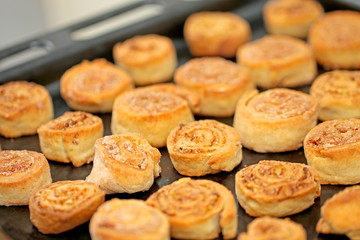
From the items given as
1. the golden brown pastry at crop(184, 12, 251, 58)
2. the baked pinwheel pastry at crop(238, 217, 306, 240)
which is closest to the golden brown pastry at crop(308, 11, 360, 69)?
the golden brown pastry at crop(184, 12, 251, 58)

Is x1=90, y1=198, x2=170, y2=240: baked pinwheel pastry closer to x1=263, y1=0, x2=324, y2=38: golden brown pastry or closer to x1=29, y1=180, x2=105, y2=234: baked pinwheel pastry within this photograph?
x1=29, y1=180, x2=105, y2=234: baked pinwheel pastry

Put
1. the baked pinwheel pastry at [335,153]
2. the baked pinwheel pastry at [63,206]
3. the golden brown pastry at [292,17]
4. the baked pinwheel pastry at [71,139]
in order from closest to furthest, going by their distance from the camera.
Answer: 1. the baked pinwheel pastry at [63,206]
2. the baked pinwheel pastry at [335,153]
3. the baked pinwheel pastry at [71,139]
4. the golden brown pastry at [292,17]

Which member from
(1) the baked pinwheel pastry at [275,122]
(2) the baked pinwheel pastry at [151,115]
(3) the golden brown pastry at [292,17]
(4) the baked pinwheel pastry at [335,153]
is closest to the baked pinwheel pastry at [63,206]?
(2) the baked pinwheel pastry at [151,115]

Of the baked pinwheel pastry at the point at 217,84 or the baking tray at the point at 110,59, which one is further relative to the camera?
the baked pinwheel pastry at the point at 217,84

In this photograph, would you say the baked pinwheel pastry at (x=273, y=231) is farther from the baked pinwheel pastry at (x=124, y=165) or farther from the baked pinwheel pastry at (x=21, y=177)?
the baked pinwheel pastry at (x=21, y=177)

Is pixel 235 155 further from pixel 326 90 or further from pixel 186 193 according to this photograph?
pixel 326 90

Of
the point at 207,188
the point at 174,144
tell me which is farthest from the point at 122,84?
the point at 207,188

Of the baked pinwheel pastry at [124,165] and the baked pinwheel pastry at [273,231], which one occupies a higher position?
the baked pinwheel pastry at [124,165]
